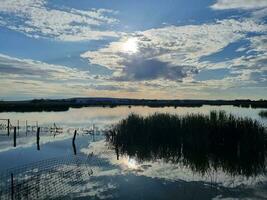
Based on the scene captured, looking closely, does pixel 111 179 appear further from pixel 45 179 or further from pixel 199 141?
pixel 199 141

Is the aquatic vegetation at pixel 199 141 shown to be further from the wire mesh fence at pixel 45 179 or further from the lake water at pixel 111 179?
the wire mesh fence at pixel 45 179

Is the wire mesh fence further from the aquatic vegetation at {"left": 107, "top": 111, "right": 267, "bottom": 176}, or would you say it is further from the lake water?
the aquatic vegetation at {"left": 107, "top": 111, "right": 267, "bottom": 176}

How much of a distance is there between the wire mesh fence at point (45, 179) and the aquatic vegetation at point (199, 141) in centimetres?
574

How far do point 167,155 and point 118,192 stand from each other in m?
11.7

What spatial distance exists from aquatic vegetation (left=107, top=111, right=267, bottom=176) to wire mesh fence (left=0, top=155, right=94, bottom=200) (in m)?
5.74

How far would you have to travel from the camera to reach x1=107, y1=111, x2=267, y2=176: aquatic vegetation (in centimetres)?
2598

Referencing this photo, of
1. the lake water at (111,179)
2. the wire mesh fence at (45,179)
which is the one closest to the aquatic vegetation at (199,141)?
the lake water at (111,179)

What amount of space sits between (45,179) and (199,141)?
608 inches

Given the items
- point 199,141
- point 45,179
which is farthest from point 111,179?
point 199,141

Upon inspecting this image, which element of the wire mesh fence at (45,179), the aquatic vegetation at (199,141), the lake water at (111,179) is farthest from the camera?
the aquatic vegetation at (199,141)

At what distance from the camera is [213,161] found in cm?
2612

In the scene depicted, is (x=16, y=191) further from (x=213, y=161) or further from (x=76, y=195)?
(x=213, y=161)

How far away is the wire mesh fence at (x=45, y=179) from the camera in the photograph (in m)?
16.2

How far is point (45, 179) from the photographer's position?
61.8 feet
